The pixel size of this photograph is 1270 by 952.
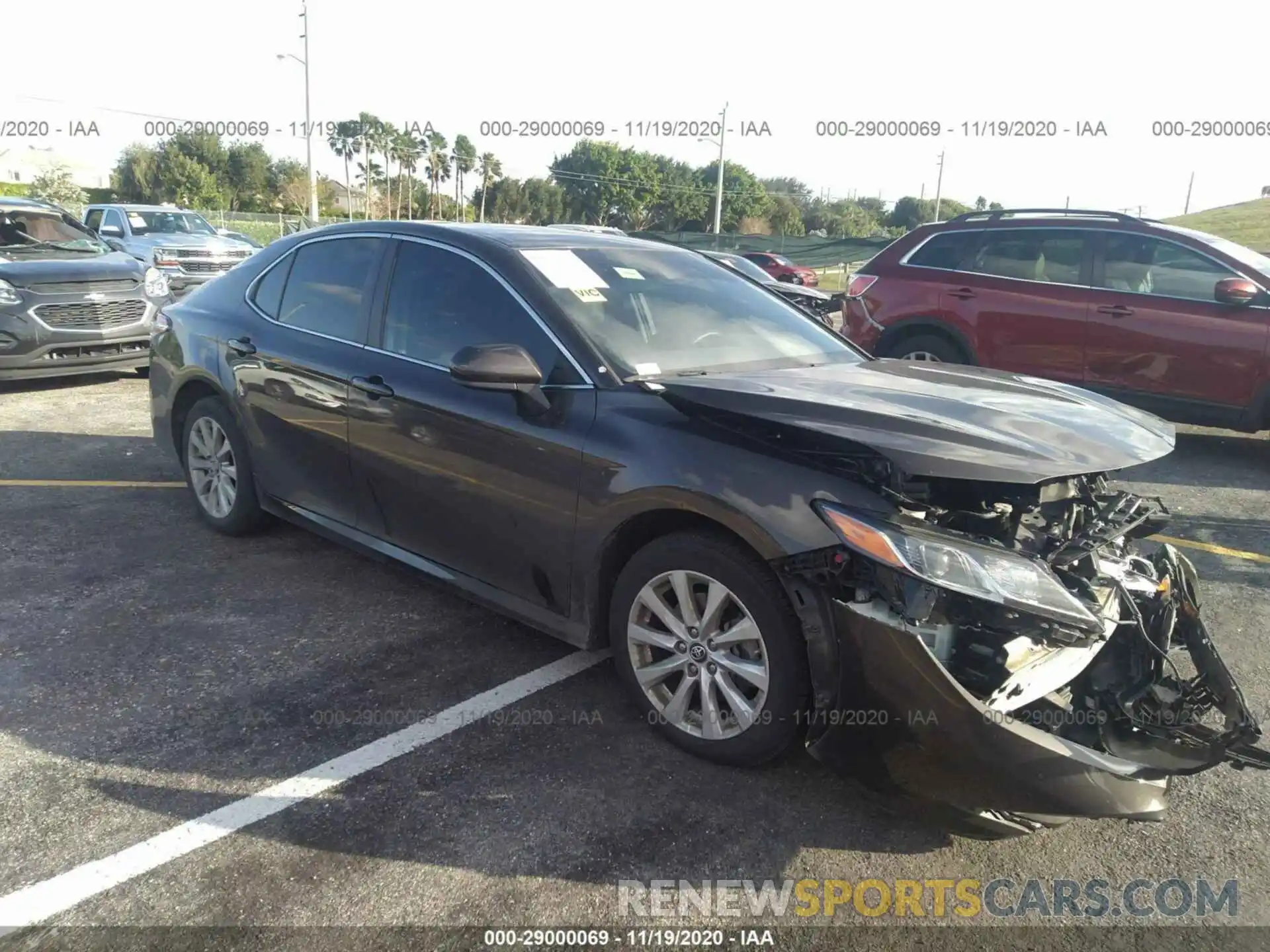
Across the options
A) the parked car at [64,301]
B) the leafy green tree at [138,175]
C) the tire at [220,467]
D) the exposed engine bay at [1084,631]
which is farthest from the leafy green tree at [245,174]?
the exposed engine bay at [1084,631]

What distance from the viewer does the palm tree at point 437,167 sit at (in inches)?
3322

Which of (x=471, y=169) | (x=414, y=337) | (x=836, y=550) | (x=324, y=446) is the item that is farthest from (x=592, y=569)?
(x=471, y=169)

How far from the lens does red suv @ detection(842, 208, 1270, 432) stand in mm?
7027

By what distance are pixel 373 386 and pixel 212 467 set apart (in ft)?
5.42

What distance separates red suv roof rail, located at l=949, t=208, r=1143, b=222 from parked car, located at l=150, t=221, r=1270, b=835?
4629 millimetres

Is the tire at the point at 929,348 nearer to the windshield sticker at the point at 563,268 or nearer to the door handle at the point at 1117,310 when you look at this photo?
the door handle at the point at 1117,310

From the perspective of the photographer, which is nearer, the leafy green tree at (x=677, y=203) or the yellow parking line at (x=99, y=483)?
the yellow parking line at (x=99, y=483)

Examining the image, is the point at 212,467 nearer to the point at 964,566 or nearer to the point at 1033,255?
the point at 964,566

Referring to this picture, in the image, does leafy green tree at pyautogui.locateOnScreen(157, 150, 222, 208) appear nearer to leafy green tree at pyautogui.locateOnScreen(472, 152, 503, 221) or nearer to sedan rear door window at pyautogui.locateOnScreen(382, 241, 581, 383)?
leafy green tree at pyautogui.locateOnScreen(472, 152, 503, 221)

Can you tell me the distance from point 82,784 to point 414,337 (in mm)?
1971

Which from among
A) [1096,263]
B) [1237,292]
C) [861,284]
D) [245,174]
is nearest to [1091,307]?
[1096,263]

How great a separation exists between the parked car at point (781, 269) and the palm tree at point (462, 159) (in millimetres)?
62361

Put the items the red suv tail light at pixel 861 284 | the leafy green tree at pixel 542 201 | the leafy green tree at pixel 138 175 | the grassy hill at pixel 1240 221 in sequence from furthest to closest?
the leafy green tree at pixel 542 201 < the leafy green tree at pixel 138 175 < the grassy hill at pixel 1240 221 < the red suv tail light at pixel 861 284

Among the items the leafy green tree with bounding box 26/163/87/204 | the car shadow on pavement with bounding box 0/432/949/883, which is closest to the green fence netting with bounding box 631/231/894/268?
the leafy green tree with bounding box 26/163/87/204
